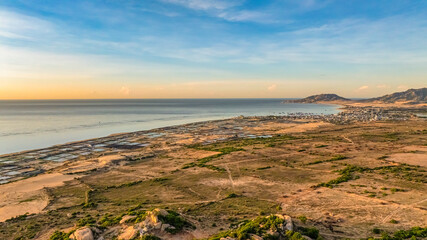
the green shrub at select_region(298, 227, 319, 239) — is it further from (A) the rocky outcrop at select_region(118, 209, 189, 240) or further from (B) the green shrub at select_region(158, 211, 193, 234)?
(A) the rocky outcrop at select_region(118, 209, 189, 240)

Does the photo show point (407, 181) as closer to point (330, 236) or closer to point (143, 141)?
point (330, 236)

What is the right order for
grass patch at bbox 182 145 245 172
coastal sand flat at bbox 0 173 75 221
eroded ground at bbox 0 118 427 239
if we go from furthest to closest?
grass patch at bbox 182 145 245 172, coastal sand flat at bbox 0 173 75 221, eroded ground at bbox 0 118 427 239

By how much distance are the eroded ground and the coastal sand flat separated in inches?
14.6

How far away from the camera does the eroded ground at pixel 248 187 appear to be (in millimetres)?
26938

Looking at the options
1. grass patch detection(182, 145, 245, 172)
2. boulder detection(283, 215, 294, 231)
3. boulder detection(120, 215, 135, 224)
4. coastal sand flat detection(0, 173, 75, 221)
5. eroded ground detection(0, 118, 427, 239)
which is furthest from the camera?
grass patch detection(182, 145, 245, 172)

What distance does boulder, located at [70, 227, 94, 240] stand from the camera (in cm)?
2080

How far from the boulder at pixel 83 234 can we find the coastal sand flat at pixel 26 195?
584 inches

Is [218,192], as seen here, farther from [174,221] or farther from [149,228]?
[149,228]

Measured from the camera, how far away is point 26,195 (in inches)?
1516

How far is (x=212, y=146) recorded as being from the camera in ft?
245

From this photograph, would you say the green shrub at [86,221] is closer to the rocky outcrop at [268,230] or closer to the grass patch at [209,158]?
the rocky outcrop at [268,230]

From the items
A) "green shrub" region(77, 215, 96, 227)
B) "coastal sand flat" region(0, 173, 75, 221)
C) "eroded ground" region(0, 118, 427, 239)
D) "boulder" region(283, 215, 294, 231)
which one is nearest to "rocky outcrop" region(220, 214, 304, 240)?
"boulder" region(283, 215, 294, 231)

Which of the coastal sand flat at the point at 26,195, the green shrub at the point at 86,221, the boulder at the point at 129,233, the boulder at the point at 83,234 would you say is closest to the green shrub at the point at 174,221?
the boulder at the point at 129,233

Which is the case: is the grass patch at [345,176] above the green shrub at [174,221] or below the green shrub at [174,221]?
below
